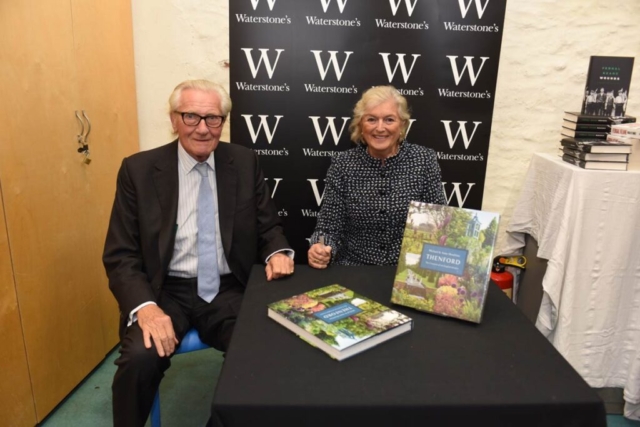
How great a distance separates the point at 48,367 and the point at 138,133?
1224 millimetres

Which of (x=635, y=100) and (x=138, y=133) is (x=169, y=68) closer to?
(x=138, y=133)

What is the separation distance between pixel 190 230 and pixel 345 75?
3.88ft

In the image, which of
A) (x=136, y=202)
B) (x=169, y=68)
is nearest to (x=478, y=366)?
(x=136, y=202)

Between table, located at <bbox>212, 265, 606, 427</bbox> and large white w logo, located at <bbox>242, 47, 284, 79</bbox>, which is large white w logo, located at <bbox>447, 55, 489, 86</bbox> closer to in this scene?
large white w logo, located at <bbox>242, 47, 284, 79</bbox>

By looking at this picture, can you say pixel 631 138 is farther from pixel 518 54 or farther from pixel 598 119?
pixel 518 54

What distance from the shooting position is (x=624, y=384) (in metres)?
2.17

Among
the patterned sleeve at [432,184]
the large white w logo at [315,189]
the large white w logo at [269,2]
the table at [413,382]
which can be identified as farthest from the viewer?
the large white w logo at [315,189]

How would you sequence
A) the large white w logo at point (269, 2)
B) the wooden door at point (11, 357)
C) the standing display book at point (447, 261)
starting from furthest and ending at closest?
the large white w logo at point (269, 2), the wooden door at point (11, 357), the standing display book at point (447, 261)

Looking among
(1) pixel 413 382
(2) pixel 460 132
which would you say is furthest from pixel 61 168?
(2) pixel 460 132

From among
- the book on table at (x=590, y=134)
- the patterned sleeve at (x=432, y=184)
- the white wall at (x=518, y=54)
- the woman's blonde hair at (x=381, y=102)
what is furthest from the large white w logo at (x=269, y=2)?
the book on table at (x=590, y=134)

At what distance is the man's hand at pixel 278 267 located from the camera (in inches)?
61.2

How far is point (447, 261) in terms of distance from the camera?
1.25 meters

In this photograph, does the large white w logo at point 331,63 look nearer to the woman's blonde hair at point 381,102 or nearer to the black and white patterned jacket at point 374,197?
the woman's blonde hair at point 381,102

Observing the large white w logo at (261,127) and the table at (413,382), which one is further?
the large white w logo at (261,127)
